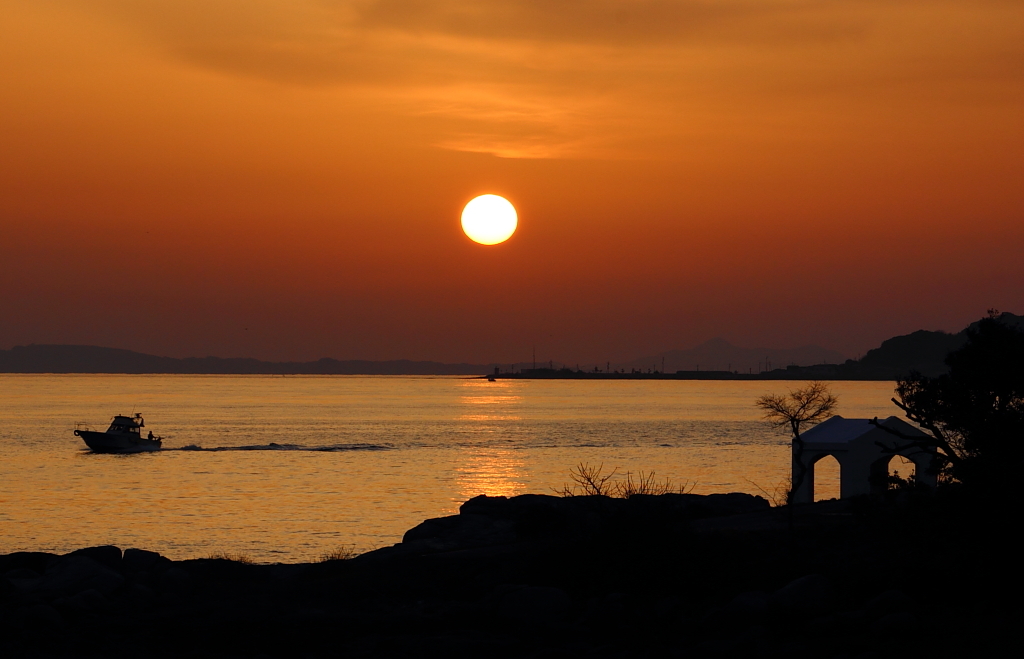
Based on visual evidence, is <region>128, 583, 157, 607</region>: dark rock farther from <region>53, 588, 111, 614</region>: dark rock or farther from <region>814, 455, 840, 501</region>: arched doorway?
<region>814, 455, 840, 501</region>: arched doorway

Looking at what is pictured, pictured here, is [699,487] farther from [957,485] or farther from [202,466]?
[957,485]

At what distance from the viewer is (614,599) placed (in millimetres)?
18375

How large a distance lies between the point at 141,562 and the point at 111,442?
6798cm

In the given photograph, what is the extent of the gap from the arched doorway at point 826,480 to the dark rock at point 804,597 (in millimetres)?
38007

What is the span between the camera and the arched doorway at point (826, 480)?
61291 mm

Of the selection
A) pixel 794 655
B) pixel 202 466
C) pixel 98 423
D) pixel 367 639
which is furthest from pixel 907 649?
pixel 98 423

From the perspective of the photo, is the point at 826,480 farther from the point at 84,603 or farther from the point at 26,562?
the point at 84,603

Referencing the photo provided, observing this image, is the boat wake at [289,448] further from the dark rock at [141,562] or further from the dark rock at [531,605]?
the dark rock at [531,605]

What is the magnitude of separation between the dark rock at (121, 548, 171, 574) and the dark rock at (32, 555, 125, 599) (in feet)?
8.93

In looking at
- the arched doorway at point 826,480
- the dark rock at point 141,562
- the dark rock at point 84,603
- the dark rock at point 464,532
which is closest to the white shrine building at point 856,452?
the dark rock at point 464,532

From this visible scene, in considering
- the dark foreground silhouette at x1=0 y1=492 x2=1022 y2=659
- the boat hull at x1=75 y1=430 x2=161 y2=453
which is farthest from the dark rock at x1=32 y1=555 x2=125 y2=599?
the boat hull at x1=75 y1=430 x2=161 y2=453

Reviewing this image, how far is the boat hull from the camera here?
3612 inches

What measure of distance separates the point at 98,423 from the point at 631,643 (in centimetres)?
13735

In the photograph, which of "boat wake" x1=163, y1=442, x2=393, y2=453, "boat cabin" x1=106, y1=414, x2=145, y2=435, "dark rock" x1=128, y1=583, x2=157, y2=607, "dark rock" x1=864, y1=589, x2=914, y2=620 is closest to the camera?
"dark rock" x1=864, y1=589, x2=914, y2=620
